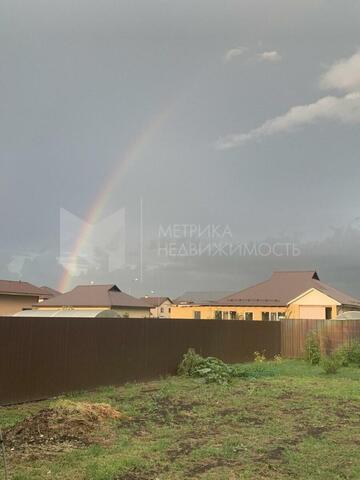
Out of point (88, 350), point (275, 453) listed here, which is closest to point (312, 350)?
point (88, 350)

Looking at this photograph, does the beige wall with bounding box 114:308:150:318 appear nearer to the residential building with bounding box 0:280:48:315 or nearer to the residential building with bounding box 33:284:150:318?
the residential building with bounding box 33:284:150:318

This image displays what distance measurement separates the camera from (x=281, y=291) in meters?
43.2

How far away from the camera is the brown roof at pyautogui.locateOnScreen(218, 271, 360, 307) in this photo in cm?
4147

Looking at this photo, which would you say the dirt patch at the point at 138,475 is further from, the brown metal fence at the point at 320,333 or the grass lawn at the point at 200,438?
the brown metal fence at the point at 320,333

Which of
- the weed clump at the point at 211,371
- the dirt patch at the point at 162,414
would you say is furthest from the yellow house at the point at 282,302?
the dirt patch at the point at 162,414

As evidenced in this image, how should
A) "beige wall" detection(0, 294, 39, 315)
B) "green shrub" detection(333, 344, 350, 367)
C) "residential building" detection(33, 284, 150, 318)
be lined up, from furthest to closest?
"residential building" detection(33, 284, 150, 318) < "beige wall" detection(0, 294, 39, 315) < "green shrub" detection(333, 344, 350, 367)

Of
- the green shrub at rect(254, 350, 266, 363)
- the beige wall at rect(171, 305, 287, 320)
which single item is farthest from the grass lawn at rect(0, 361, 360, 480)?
the beige wall at rect(171, 305, 287, 320)

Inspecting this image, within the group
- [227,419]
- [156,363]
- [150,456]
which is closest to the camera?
[150,456]

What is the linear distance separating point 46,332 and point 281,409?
511cm

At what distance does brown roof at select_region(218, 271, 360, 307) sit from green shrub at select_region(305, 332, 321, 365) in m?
19.3

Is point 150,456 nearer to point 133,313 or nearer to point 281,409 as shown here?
point 281,409

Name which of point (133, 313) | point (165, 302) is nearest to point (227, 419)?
point (133, 313)

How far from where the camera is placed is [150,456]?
6414mm

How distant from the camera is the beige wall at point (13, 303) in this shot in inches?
1406
